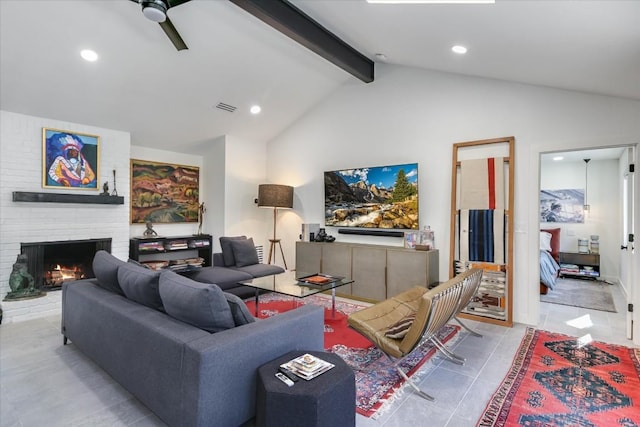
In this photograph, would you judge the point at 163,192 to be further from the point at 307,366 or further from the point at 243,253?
the point at 307,366

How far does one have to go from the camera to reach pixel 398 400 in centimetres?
226

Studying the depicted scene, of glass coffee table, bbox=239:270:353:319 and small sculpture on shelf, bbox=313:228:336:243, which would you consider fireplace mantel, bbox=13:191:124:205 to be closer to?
glass coffee table, bbox=239:270:353:319

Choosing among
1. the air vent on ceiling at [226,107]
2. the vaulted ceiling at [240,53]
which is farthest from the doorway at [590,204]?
the air vent on ceiling at [226,107]

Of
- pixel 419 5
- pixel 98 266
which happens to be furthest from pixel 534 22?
pixel 98 266

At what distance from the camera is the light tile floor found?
2.06 m

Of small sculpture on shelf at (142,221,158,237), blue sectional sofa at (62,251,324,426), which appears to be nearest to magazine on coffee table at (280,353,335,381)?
blue sectional sofa at (62,251,324,426)

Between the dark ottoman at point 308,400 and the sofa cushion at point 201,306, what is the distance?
0.37 metres

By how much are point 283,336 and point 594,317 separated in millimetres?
4187

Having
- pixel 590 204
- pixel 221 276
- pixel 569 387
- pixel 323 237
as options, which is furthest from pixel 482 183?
pixel 590 204

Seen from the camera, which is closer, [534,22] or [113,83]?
[534,22]

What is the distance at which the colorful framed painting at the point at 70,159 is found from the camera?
14.4 ft

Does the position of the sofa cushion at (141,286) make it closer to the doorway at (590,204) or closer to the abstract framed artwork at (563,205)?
the doorway at (590,204)

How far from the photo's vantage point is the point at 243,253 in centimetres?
496

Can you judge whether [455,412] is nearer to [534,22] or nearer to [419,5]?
[534,22]
